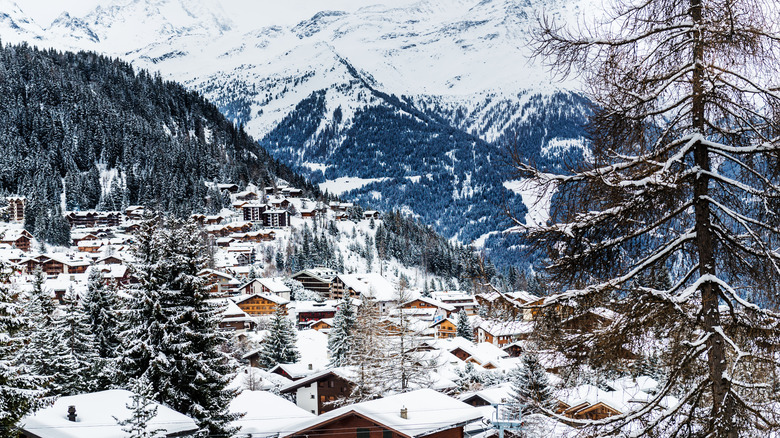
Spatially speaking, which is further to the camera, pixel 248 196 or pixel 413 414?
pixel 248 196

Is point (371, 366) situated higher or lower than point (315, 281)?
lower

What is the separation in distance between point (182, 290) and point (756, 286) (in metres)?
22.2

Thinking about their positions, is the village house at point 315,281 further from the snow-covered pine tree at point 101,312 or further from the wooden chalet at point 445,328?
the snow-covered pine tree at point 101,312

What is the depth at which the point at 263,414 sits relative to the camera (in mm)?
→ 33906

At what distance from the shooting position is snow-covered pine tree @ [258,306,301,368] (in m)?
58.0

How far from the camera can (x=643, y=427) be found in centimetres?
646

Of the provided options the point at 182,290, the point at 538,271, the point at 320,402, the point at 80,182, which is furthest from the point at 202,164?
the point at 538,271

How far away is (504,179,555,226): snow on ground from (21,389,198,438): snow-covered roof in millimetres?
14405

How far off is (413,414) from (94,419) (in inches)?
450

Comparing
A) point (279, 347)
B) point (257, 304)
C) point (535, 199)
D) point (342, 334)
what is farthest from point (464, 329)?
point (535, 199)

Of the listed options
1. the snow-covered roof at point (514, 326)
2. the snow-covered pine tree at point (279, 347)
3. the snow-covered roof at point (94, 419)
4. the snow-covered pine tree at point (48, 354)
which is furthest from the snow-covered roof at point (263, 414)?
the snow-covered roof at point (514, 326)

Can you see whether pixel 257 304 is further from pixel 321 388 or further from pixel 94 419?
pixel 94 419

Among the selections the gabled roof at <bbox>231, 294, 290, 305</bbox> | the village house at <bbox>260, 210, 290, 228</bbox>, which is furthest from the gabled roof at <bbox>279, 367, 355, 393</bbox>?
the village house at <bbox>260, 210, 290, 228</bbox>

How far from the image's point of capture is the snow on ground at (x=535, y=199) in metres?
6.86
